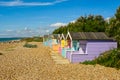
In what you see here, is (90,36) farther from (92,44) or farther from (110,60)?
(110,60)

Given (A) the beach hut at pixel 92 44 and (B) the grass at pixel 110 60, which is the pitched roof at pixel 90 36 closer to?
(A) the beach hut at pixel 92 44

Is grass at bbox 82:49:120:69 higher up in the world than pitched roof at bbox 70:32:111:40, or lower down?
lower down

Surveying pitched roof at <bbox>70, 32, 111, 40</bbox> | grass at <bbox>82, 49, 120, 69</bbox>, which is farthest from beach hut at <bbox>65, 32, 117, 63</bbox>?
grass at <bbox>82, 49, 120, 69</bbox>

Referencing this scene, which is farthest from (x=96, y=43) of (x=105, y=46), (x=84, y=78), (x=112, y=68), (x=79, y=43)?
(x=84, y=78)

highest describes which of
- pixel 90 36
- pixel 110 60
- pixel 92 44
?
pixel 90 36

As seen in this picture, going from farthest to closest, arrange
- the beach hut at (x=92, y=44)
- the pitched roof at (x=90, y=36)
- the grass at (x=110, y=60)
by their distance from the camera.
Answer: the pitched roof at (x=90, y=36) → the beach hut at (x=92, y=44) → the grass at (x=110, y=60)

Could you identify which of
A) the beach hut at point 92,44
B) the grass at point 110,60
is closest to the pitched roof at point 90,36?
the beach hut at point 92,44

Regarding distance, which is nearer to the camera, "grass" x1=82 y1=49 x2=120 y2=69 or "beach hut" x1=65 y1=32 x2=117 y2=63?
"grass" x1=82 y1=49 x2=120 y2=69

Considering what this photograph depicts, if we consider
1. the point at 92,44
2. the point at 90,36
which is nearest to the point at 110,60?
the point at 92,44

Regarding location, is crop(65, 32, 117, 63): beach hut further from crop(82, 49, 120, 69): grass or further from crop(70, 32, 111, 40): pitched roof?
crop(82, 49, 120, 69): grass

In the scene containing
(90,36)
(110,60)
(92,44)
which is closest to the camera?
(110,60)

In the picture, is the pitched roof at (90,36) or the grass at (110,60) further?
the pitched roof at (90,36)

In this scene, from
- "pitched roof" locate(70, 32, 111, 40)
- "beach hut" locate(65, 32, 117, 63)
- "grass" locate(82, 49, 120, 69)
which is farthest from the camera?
"pitched roof" locate(70, 32, 111, 40)

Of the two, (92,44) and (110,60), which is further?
(92,44)
